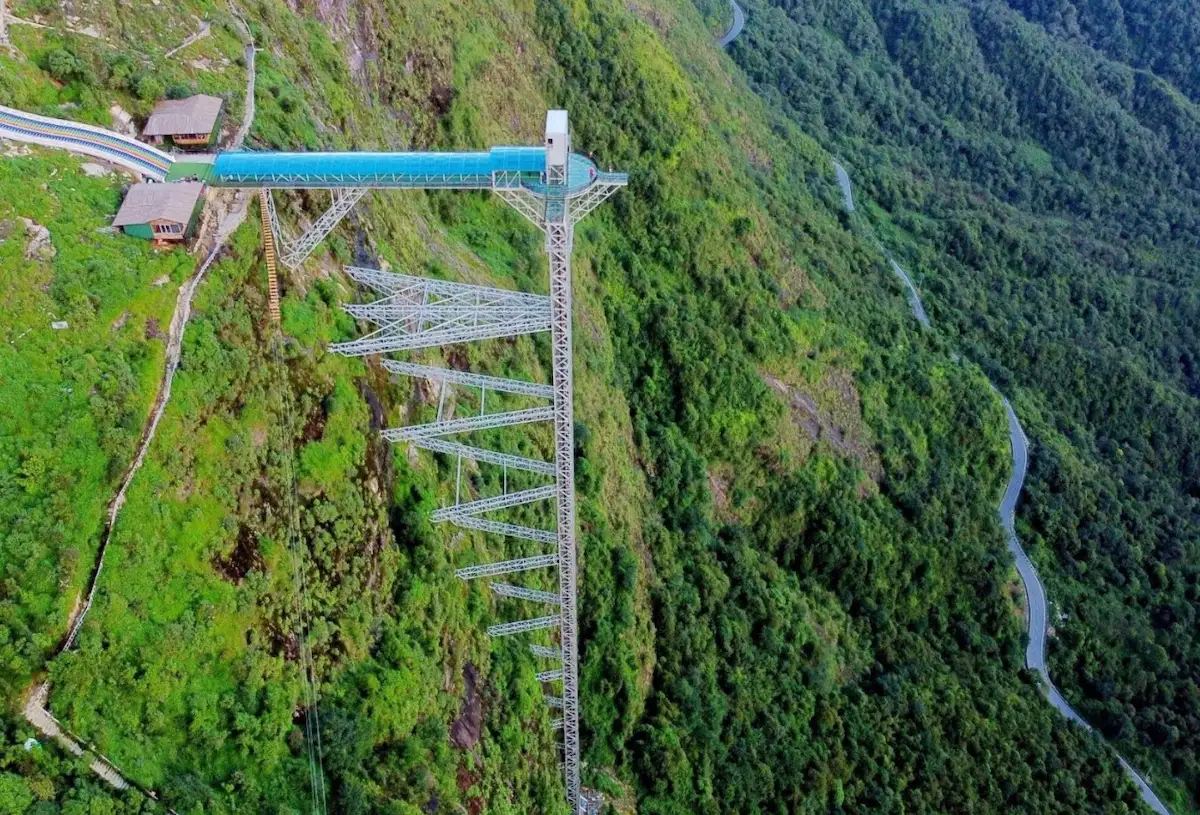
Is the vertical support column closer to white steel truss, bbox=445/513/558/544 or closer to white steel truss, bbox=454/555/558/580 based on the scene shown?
→ white steel truss, bbox=454/555/558/580

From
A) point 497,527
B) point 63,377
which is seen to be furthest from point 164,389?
point 497,527

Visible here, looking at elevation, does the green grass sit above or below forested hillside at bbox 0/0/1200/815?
above

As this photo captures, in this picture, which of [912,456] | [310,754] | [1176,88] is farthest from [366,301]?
[1176,88]

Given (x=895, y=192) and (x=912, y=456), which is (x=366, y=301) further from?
(x=895, y=192)

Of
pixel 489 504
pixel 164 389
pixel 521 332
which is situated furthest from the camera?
pixel 489 504

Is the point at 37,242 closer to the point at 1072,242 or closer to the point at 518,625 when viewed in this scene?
the point at 518,625

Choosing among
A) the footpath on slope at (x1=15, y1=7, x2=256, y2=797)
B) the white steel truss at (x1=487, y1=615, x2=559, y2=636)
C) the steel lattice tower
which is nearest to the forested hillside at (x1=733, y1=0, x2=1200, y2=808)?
the white steel truss at (x1=487, y1=615, x2=559, y2=636)
